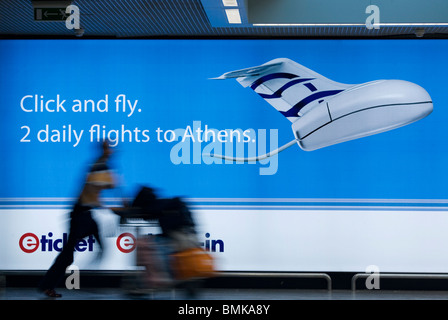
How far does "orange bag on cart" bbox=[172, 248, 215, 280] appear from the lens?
6.27m

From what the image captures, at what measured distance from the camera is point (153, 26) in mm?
7219

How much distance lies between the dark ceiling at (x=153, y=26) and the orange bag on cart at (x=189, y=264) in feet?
7.82

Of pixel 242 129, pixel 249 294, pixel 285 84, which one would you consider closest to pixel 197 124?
pixel 242 129

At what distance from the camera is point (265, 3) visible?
22.9 ft

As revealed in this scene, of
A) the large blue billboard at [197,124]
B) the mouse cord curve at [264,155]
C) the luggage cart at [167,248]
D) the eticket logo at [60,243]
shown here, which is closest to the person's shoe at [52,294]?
the eticket logo at [60,243]

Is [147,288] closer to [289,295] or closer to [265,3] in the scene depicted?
[289,295]

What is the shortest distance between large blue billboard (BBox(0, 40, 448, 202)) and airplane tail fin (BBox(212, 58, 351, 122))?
7 cm

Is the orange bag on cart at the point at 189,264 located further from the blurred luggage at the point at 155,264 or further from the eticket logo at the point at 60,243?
the eticket logo at the point at 60,243

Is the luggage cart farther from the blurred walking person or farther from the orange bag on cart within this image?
the blurred walking person

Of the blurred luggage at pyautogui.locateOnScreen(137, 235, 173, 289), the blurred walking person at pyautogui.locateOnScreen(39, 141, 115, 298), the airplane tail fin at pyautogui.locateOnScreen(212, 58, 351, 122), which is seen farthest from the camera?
the airplane tail fin at pyautogui.locateOnScreen(212, 58, 351, 122)

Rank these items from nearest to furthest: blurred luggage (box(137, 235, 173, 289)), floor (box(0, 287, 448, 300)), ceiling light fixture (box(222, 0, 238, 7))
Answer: ceiling light fixture (box(222, 0, 238, 7)), blurred luggage (box(137, 235, 173, 289)), floor (box(0, 287, 448, 300))

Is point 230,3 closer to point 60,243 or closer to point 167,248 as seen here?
point 167,248

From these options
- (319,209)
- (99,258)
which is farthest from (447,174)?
(99,258)

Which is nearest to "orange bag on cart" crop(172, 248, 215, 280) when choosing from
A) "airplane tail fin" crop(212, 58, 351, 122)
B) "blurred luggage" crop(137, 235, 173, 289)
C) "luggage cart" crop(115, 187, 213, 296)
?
"luggage cart" crop(115, 187, 213, 296)
